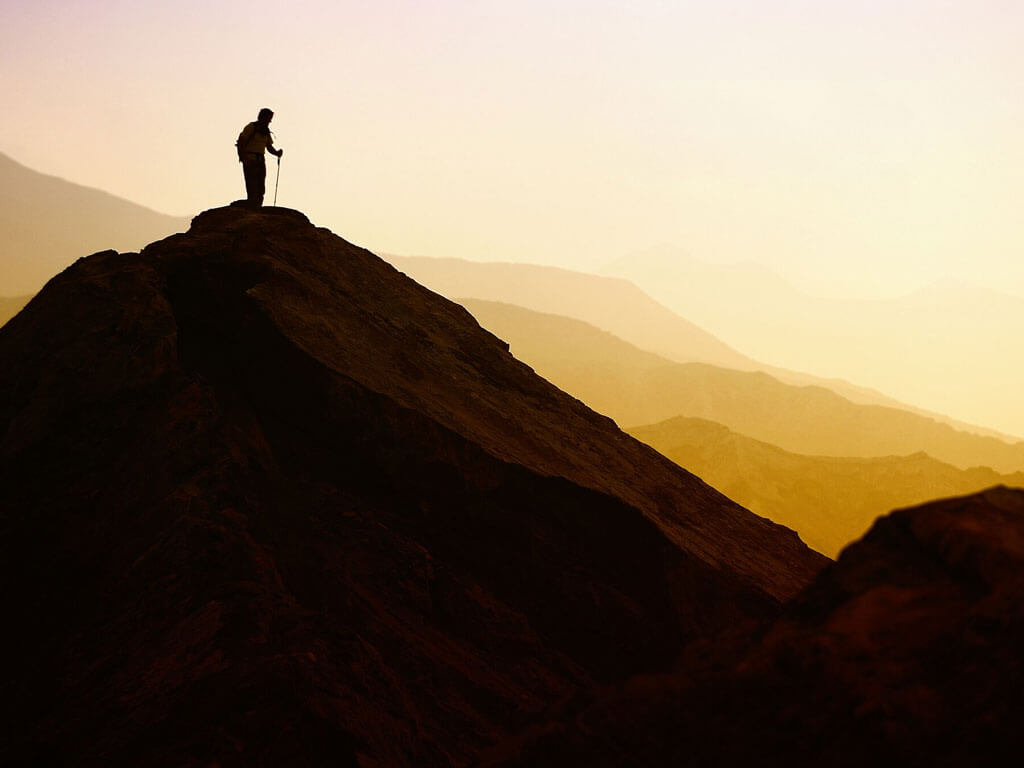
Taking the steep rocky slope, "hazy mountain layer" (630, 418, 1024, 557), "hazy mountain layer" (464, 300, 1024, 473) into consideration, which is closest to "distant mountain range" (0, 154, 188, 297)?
the steep rocky slope

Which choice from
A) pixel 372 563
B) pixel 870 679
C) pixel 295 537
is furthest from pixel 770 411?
pixel 870 679

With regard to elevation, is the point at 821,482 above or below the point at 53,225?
below

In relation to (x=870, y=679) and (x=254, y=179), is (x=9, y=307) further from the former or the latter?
(x=870, y=679)

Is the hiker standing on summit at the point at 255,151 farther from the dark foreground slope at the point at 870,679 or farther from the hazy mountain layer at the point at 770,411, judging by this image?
the hazy mountain layer at the point at 770,411

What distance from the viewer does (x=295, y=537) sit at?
911 centimetres

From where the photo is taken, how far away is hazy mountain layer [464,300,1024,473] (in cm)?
6862

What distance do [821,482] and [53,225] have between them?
476ft

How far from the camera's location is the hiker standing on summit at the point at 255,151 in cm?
1340

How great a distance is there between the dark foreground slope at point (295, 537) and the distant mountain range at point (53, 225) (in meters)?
116

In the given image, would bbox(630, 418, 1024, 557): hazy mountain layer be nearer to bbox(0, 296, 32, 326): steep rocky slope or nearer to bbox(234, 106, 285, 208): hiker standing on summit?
bbox(234, 106, 285, 208): hiker standing on summit

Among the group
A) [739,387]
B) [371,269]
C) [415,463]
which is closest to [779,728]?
[415,463]

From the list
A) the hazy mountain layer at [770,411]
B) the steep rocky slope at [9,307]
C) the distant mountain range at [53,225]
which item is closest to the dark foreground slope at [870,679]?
the hazy mountain layer at [770,411]

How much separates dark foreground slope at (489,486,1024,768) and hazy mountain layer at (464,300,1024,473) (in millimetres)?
65709

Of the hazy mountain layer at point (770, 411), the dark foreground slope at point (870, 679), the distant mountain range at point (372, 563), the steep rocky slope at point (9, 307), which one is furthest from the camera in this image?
the steep rocky slope at point (9, 307)
